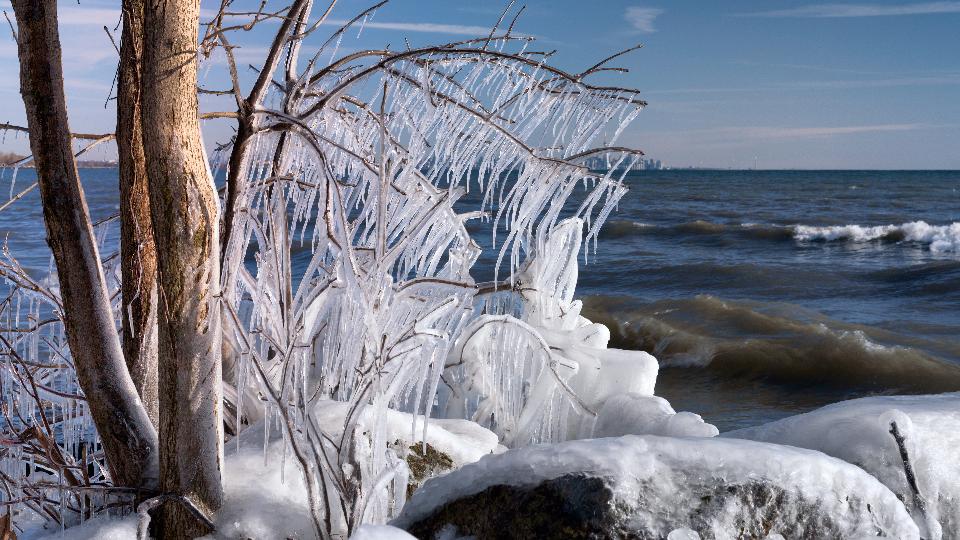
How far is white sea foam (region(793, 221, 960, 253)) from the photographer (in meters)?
18.1

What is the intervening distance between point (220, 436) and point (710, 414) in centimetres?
484

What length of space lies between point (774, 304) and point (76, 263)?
9.40m

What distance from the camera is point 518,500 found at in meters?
2.29

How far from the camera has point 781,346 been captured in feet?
26.6

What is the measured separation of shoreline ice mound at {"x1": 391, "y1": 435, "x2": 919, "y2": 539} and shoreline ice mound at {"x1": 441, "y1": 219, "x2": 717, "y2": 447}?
4.23 ft

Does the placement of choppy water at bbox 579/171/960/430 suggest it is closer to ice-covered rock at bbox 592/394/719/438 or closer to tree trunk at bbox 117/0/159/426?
ice-covered rock at bbox 592/394/719/438

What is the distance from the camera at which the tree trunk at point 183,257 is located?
225cm

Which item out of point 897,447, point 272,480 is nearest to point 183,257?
point 272,480

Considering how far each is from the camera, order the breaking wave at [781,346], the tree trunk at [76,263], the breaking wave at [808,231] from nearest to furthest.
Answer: the tree trunk at [76,263] < the breaking wave at [781,346] < the breaking wave at [808,231]

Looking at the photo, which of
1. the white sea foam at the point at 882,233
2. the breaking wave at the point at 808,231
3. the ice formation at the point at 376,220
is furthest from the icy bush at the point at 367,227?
the white sea foam at the point at 882,233

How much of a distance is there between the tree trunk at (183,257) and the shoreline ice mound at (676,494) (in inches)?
30.5

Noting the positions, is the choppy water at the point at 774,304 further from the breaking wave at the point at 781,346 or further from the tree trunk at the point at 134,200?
the tree trunk at the point at 134,200

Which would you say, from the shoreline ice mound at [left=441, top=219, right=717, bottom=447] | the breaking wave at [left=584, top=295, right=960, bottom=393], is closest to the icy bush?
the shoreline ice mound at [left=441, top=219, right=717, bottom=447]

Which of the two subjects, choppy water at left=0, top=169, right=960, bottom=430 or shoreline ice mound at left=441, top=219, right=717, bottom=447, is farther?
choppy water at left=0, top=169, right=960, bottom=430
